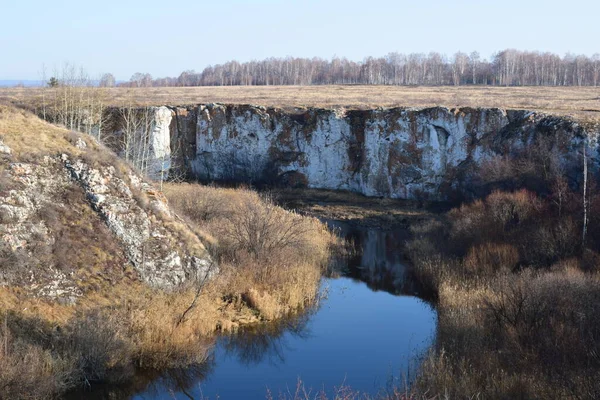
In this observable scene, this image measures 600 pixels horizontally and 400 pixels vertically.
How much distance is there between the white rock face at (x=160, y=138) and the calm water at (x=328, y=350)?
1828 centimetres

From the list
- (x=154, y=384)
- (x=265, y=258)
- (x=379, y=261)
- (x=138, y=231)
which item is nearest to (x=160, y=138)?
(x=379, y=261)

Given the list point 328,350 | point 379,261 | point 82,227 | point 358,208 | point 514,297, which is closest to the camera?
point 514,297

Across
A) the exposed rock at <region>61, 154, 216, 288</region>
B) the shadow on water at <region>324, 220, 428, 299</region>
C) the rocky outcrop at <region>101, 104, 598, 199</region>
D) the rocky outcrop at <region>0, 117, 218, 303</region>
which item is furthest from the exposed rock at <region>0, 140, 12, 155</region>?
the rocky outcrop at <region>101, 104, 598, 199</region>

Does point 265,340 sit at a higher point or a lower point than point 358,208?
lower

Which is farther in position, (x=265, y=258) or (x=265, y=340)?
(x=265, y=258)

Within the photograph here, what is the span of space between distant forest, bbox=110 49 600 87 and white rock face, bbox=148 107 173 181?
43.6 metres

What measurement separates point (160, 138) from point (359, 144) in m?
12.3

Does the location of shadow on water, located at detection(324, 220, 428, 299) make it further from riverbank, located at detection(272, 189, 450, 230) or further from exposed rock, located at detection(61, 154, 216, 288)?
exposed rock, located at detection(61, 154, 216, 288)

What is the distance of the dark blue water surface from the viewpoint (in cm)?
1332

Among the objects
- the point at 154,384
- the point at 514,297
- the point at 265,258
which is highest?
the point at 514,297

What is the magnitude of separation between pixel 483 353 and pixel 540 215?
998 cm

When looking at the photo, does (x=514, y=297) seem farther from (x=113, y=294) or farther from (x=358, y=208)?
(x=358, y=208)

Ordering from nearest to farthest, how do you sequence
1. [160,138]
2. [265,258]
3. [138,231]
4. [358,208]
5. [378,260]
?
[138,231]
[265,258]
[378,260]
[358,208]
[160,138]

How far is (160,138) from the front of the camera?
38.3 metres
